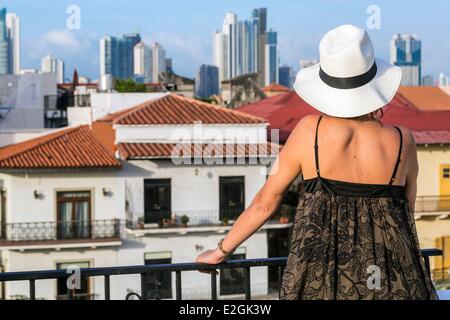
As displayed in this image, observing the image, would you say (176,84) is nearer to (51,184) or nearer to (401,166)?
(51,184)

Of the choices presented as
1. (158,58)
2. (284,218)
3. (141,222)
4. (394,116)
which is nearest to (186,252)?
(141,222)

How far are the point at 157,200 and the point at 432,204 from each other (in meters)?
7.38

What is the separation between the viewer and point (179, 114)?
22.1 m

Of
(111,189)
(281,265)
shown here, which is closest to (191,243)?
(111,189)

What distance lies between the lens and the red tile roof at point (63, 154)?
20328mm

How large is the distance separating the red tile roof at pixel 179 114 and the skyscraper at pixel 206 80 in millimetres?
48935

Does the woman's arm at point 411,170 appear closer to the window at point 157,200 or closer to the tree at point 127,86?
the window at point 157,200

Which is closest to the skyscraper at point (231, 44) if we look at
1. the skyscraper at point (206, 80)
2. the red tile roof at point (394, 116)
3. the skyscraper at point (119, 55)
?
the skyscraper at point (119, 55)

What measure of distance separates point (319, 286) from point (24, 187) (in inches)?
731

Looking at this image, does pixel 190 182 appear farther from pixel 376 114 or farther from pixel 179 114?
pixel 376 114

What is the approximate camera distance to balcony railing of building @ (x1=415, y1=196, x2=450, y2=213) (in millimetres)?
23484

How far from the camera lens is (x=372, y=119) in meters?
2.67

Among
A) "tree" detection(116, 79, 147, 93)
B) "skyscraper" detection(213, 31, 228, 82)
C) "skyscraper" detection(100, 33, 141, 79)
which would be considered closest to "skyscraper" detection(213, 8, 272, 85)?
"skyscraper" detection(213, 31, 228, 82)

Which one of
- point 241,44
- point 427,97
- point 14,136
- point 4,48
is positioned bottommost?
point 14,136
